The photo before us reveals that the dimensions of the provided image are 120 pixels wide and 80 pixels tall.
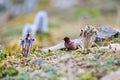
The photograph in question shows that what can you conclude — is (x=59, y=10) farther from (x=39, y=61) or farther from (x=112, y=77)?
(x=112, y=77)

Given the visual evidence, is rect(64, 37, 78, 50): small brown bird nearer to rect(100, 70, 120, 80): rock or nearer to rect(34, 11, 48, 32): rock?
rect(100, 70, 120, 80): rock

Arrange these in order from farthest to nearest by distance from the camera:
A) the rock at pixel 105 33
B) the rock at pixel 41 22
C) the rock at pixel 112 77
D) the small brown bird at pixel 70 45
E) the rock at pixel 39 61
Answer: the rock at pixel 41 22, the rock at pixel 105 33, the small brown bird at pixel 70 45, the rock at pixel 39 61, the rock at pixel 112 77

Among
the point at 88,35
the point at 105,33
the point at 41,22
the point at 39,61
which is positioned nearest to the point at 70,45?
the point at 88,35

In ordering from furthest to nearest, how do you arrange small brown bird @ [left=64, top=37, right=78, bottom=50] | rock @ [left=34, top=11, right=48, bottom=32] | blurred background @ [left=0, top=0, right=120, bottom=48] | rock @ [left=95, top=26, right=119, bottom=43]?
blurred background @ [left=0, top=0, right=120, bottom=48], rock @ [left=34, top=11, right=48, bottom=32], rock @ [left=95, top=26, right=119, bottom=43], small brown bird @ [left=64, top=37, right=78, bottom=50]

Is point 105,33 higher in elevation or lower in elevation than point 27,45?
higher

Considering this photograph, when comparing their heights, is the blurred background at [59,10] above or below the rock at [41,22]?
above

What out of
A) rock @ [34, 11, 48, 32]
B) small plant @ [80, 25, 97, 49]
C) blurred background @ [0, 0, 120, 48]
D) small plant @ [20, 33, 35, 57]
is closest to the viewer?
small plant @ [20, 33, 35, 57]

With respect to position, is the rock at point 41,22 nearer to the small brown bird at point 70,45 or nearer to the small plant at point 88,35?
the small brown bird at point 70,45

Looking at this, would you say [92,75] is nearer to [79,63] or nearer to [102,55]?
[79,63]

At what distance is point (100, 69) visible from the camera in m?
6.59

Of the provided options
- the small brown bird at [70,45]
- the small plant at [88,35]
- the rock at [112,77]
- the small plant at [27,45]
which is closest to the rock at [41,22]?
the small brown bird at [70,45]

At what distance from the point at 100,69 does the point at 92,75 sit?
0.81ft

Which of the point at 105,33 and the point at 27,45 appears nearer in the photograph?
the point at 27,45

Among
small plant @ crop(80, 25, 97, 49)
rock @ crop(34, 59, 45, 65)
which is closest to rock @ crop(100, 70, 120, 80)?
rock @ crop(34, 59, 45, 65)
